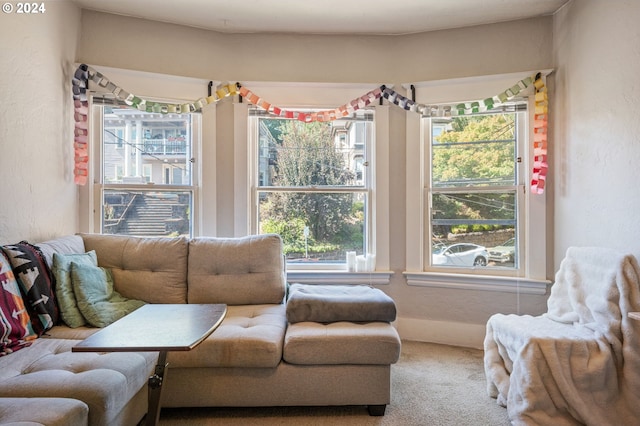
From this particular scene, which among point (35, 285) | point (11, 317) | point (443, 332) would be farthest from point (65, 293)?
point (443, 332)

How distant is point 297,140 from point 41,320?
2083mm

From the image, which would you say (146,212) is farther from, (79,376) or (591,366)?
(591,366)

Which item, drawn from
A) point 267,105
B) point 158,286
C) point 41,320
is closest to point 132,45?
point 267,105

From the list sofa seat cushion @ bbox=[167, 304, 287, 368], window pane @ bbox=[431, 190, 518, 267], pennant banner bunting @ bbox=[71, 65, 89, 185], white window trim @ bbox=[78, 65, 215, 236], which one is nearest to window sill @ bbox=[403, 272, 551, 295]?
window pane @ bbox=[431, 190, 518, 267]

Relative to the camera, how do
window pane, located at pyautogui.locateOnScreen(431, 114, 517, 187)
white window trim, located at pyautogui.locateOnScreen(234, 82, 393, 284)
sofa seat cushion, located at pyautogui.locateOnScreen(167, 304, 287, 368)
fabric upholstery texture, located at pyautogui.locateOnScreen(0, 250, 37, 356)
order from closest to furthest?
fabric upholstery texture, located at pyautogui.locateOnScreen(0, 250, 37, 356), sofa seat cushion, located at pyautogui.locateOnScreen(167, 304, 287, 368), window pane, located at pyautogui.locateOnScreen(431, 114, 517, 187), white window trim, located at pyautogui.locateOnScreen(234, 82, 393, 284)

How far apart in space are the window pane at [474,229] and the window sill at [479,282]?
0.13 meters

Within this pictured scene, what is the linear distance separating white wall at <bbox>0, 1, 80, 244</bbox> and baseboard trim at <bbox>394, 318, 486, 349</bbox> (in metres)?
2.72

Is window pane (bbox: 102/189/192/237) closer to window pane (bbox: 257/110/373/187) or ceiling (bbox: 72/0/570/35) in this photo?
window pane (bbox: 257/110/373/187)

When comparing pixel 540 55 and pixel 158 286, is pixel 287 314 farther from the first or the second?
pixel 540 55

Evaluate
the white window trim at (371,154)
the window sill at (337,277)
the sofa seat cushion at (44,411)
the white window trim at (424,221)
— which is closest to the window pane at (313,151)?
the white window trim at (371,154)

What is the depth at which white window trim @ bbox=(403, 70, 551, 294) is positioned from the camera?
2723 mm

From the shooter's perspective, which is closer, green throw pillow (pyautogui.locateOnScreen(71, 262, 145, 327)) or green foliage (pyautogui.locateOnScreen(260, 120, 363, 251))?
green throw pillow (pyautogui.locateOnScreen(71, 262, 145, 327))

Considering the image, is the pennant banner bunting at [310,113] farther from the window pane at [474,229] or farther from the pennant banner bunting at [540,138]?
the window pane at [474,229]

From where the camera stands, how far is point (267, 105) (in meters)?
2.86
